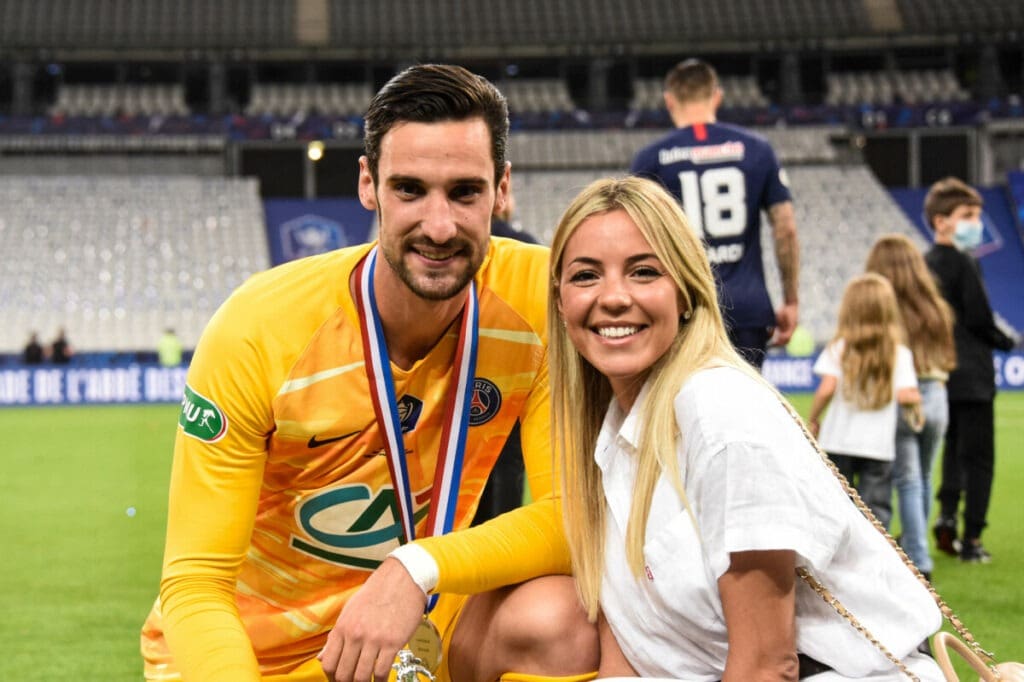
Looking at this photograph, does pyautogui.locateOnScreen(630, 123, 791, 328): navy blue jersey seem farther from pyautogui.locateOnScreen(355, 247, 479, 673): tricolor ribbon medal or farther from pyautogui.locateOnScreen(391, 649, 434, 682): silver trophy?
pyautogui.locateOnScreen(391, 649, 434, 682): silver trophy

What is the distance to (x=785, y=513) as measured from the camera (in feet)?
7.27

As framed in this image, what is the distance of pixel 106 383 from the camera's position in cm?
2153

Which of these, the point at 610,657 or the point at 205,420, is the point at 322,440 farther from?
the point at 610,657

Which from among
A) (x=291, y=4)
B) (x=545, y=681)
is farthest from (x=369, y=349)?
(x=291, y=4)

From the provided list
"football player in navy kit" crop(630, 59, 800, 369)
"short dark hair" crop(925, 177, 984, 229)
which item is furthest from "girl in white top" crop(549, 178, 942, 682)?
"short dark hair" crop(925, 177, 984, 229)

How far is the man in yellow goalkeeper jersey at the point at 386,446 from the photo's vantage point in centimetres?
272

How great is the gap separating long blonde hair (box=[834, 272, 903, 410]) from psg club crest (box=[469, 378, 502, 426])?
3.40 meters

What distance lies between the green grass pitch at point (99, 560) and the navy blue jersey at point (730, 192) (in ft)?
5.44

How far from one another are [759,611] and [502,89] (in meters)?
36.9

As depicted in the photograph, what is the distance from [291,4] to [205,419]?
37.7m

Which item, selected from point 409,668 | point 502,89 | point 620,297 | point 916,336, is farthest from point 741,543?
point 502,89

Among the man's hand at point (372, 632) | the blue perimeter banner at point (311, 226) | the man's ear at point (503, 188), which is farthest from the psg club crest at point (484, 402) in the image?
the blue perimeter banner at point (311, 226)

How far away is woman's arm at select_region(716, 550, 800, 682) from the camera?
7.36 ft

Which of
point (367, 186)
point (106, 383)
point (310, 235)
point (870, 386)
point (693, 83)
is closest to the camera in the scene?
point (367, 186)
